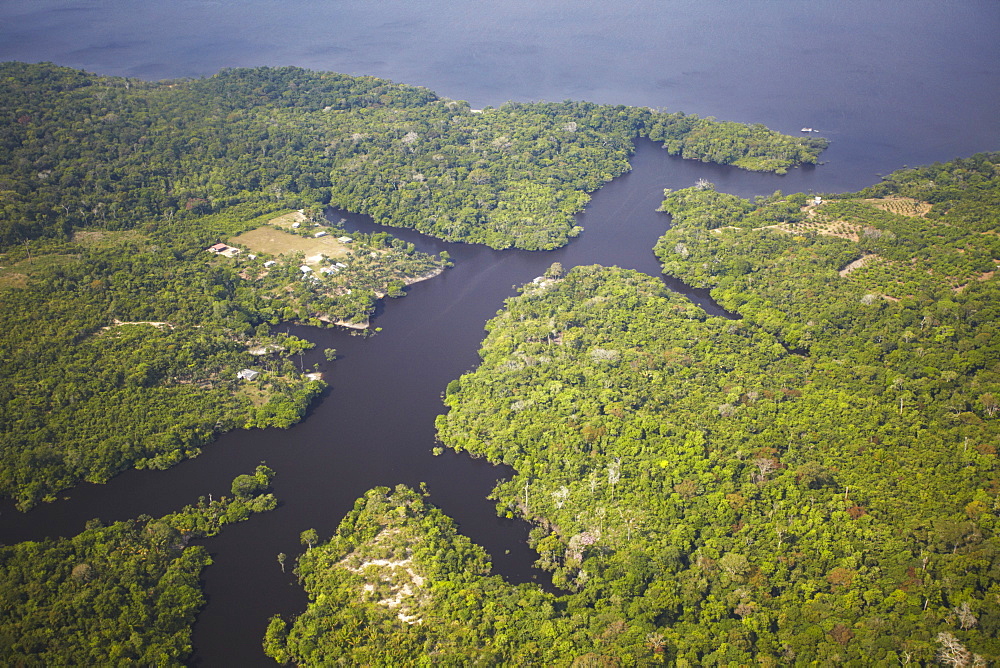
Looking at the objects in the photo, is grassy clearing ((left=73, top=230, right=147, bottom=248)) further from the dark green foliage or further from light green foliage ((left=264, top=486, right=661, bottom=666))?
light green foliage ((left=264, top=486, right=661, bottom=666))

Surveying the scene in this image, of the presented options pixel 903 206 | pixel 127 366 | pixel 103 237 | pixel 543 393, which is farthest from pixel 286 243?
pixel 903 206

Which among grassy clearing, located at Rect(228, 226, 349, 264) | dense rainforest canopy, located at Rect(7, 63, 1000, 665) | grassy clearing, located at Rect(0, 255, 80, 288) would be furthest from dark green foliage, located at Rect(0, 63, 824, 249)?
grassy clearing, located at Rect(228, 226, 349, 264)

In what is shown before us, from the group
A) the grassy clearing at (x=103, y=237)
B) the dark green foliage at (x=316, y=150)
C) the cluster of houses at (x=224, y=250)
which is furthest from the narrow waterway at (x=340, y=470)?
the grassy clearing at (x=103, y=237)

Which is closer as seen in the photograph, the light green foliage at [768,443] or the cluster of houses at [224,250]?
the light green foliage at [768,443]

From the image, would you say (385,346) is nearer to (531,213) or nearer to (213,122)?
(531,213)

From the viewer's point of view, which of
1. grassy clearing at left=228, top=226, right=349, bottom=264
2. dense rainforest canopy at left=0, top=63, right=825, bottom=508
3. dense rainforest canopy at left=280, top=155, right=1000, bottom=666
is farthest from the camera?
grassy clearing at left=228, top=226, right=349, bottom=264

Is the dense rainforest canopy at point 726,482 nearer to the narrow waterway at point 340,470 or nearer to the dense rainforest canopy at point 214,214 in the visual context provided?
the narrow waterway at point 340,470
